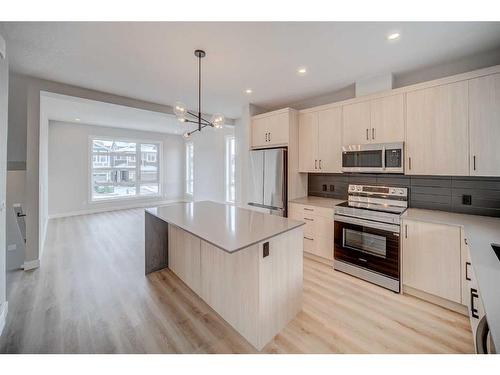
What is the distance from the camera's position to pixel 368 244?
260cm

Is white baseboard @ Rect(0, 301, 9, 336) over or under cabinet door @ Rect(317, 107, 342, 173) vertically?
under

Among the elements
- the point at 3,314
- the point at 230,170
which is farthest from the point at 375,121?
the point at 3,314

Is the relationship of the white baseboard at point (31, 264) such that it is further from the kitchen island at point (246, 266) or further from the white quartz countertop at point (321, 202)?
the white quartz countertop at point (321, 202)

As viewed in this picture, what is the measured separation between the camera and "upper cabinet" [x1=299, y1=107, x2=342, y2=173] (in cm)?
317

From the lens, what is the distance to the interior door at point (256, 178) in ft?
12.3

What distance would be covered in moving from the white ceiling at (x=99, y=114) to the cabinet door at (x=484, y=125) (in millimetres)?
4436

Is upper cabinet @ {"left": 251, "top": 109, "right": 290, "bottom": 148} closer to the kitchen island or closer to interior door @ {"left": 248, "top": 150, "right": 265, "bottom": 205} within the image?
interior door @ {"left": 248, "top": 150, "right": 265, "bottom": 205}

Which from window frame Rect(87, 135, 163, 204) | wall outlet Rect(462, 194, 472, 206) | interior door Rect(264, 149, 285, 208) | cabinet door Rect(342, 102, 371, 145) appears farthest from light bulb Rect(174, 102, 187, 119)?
window frame Rect(87, 135, 163, 204)

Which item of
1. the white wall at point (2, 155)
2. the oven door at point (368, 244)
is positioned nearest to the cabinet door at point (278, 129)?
the oven door at point (368, 244)

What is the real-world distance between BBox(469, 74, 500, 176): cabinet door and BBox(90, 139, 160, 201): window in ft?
25.9

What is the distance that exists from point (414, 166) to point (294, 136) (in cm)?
169

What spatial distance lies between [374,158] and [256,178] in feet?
6.01

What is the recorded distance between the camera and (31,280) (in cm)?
266
